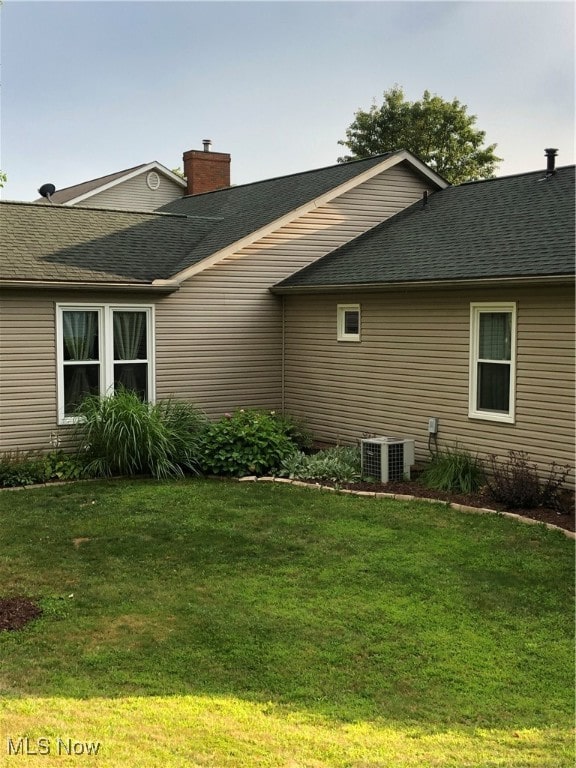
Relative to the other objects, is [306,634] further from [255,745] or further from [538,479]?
[538,479]

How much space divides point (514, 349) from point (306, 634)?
19.2ft

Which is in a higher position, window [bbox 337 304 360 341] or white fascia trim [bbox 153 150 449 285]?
white fascia trim [bbox 153 150 449 285]

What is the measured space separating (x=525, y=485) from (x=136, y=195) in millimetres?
20688

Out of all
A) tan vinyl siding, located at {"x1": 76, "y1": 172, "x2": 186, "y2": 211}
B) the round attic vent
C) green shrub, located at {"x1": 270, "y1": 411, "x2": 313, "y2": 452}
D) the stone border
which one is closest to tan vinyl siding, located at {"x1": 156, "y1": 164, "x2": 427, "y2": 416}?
green shrub, located at {"x1": 270, "y1": 411, "x2": 313, "y2": 452}

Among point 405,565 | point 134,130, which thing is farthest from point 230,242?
point 134,130

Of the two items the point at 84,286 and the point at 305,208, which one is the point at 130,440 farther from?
the point at 305,208

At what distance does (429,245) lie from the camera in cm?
1266

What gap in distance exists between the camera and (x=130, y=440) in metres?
11.5

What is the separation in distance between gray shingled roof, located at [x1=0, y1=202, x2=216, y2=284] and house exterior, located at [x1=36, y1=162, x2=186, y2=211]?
10.9 meters

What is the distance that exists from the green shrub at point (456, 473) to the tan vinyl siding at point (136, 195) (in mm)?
18015

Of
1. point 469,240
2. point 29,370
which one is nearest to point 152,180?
point 29,370

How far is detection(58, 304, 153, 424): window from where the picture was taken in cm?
1228

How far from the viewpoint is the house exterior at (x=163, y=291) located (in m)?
12.0

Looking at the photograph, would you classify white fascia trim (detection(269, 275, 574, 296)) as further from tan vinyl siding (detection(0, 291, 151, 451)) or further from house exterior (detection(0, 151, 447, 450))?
tan vinyl siding (detection(0, 291, 151, 451))
